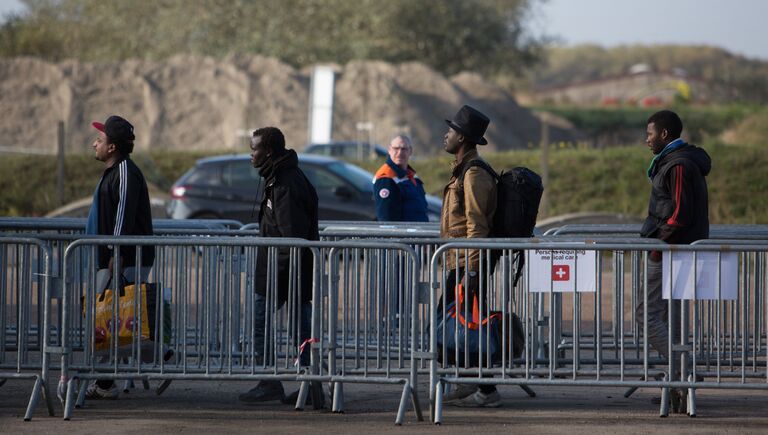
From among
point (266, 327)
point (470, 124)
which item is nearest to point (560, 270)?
point (470, 124)

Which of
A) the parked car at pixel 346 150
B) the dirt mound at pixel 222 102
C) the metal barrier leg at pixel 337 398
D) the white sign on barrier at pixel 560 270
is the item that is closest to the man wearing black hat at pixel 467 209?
the white sign on barrier at pixel 560 270

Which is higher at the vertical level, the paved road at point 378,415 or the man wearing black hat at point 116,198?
the man wearing black hat at point 116,198

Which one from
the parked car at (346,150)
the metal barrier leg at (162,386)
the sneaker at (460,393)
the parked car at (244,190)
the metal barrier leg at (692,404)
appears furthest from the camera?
the parked car at (346,150)

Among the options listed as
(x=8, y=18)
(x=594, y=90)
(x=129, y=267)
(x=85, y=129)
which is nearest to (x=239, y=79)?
(x=85, y=129)

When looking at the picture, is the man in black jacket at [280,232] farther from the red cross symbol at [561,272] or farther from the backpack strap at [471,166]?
the red cross symbol at [561,272]

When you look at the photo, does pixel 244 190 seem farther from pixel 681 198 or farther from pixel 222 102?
pixel 222 102

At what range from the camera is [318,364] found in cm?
791

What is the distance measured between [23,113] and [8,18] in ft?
67.7

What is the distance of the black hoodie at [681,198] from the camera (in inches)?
317

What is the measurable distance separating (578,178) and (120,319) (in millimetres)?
18285

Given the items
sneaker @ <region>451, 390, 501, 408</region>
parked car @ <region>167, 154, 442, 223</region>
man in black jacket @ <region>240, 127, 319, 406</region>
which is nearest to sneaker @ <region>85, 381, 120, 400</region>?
man in black jacket @ <region>240, 127, 319, 406</region>

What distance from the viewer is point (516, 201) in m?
8.23

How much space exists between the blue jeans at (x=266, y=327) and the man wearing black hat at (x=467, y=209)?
94cm

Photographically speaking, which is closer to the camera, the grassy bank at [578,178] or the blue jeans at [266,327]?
the blue jeans at [266,327]
